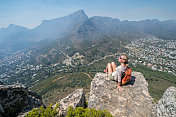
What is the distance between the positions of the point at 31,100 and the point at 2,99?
1.58 m

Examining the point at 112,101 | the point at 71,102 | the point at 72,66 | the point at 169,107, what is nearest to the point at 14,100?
the point at 71,102

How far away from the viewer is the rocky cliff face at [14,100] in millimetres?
4719

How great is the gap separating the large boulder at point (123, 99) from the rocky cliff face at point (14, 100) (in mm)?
3900

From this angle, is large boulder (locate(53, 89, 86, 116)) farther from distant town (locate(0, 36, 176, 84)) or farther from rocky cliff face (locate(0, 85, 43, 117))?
distant town (locate(0, 36, 176, 84))

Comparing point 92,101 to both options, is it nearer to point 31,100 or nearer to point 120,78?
point 120,78

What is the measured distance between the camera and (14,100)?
202 inches

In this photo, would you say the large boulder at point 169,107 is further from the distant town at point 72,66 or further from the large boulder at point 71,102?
the distant town at point 72,66

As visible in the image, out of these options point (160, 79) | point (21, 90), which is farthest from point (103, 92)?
point (160, 79)

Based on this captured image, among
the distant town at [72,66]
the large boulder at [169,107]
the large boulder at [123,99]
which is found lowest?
the distant town at [72,66]

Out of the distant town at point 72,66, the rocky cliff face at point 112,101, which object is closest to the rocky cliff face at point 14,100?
the rocky cliff face at point 112,101

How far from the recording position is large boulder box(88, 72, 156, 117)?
4.91 meters

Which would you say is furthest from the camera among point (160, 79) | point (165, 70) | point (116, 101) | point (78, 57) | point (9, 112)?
point (78, 57)

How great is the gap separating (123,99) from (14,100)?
642 centimetres

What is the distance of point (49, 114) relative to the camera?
4445mm
